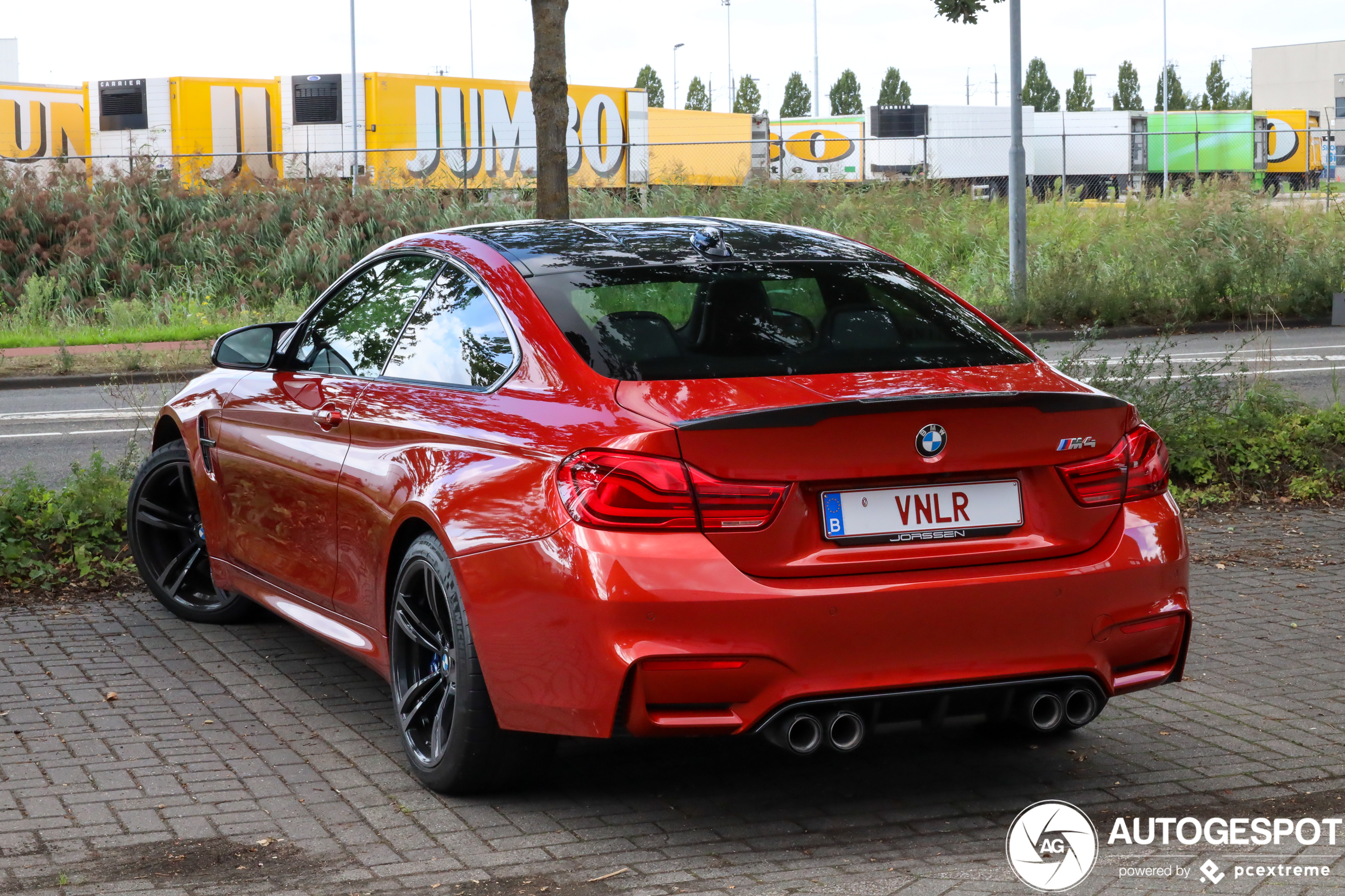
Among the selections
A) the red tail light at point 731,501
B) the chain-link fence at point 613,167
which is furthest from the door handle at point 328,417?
the chain-link fence at point 613,167

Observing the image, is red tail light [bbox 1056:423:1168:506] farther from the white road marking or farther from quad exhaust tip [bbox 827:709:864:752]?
the white road marking

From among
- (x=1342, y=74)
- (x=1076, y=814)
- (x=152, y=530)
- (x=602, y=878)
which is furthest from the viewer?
(x=1342, y=74)

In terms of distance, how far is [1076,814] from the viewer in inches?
159

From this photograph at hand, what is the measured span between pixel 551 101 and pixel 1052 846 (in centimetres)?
643

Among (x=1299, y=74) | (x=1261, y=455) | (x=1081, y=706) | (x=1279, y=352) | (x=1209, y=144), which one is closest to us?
(x=1081, y=706)

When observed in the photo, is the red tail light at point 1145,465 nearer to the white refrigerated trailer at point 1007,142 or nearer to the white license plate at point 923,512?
the white license plate at point 923,512

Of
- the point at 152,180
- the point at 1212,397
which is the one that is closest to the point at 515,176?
the point at 152,180

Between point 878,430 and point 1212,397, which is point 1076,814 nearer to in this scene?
point 878,430

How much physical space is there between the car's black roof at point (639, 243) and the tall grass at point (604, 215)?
631 inches

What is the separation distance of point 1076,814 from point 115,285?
23.4m

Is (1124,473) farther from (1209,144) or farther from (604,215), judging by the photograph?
(1209,144)

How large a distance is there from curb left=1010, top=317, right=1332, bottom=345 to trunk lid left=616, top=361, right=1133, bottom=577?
16023 mm

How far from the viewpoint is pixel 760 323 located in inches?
168

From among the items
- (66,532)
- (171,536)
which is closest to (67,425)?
(66,532)
